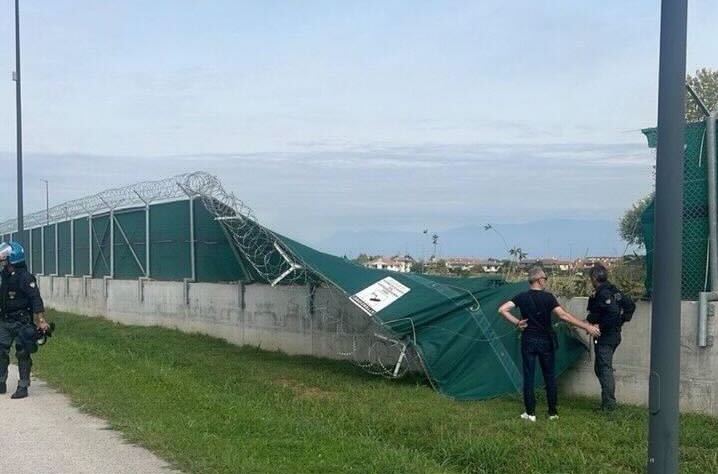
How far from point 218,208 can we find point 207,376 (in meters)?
3.65

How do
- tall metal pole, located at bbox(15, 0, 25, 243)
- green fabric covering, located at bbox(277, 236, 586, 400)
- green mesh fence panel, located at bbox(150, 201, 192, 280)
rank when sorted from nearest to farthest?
1. green fabric covering, located at bbox(277, 236, 586, 400)
2. green mesh fence panel, located at bbox(150, 201, 192, 280)
3. tall metal pole, located at bbox(15, 0, 25, 243)

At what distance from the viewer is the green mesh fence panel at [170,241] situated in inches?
771

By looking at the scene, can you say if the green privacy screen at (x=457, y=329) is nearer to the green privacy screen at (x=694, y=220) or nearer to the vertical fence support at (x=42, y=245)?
the green privacy screen at (x=694, y=220)

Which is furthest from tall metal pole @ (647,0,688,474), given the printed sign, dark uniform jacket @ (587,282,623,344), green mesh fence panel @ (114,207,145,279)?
green mesh fence panel @ (114,207,145,279)

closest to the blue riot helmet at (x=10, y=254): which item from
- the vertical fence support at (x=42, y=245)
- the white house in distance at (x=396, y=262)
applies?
the white house in distance at (x=396, y=262)

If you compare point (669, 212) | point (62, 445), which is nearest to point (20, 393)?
point (62, 445)

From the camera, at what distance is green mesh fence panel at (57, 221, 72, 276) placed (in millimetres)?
29391

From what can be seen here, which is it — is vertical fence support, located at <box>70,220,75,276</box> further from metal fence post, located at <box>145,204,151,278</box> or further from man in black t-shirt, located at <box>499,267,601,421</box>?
man in black t-shirt, located at <box>499,267,601,421</box>

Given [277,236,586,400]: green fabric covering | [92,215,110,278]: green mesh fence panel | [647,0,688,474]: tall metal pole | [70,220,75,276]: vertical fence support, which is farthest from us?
[70,220,75,276]: vertical fence support

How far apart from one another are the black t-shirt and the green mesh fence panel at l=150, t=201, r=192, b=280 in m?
12.2

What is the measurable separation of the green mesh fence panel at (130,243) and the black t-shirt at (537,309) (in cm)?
1545

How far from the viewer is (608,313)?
28.7 feet

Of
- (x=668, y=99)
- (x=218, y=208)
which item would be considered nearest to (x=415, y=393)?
(x=218, y=208)

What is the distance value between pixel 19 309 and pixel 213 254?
839 cm
